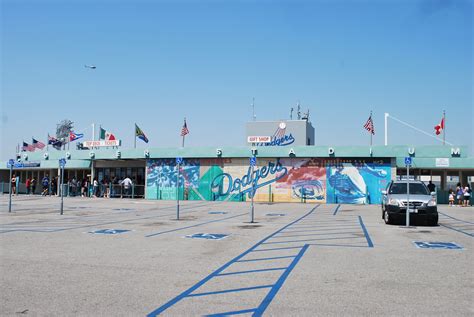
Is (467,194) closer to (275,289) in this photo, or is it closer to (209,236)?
(209,236)

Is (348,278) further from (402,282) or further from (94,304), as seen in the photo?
(94,304)

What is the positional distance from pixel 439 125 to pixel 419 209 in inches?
908


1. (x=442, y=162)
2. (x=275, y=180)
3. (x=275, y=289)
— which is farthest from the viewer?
(x=275, y=180)

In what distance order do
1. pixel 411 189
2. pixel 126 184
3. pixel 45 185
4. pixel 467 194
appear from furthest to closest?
pixel 45 185 → pixel 126 184 → pixel 467 194 → pixel 411 189

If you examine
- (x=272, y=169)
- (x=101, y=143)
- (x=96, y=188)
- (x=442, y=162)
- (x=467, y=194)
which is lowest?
(x=96, y=188)

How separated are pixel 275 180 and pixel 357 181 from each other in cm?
609

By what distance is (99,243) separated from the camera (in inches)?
483

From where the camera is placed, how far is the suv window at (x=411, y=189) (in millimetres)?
18719

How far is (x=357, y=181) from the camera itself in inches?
1323

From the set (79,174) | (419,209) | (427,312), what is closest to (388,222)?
(419,209)

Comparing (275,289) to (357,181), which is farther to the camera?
(357,181)

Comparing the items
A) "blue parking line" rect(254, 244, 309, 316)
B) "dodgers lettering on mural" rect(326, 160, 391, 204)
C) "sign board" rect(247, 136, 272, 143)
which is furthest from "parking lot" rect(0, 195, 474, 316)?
"sign board" rect(247, 136, 272, 143)

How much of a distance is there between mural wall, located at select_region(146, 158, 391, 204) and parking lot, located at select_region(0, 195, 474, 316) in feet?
60.9

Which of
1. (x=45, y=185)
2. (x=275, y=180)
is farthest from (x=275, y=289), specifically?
(x=45, y=185)
